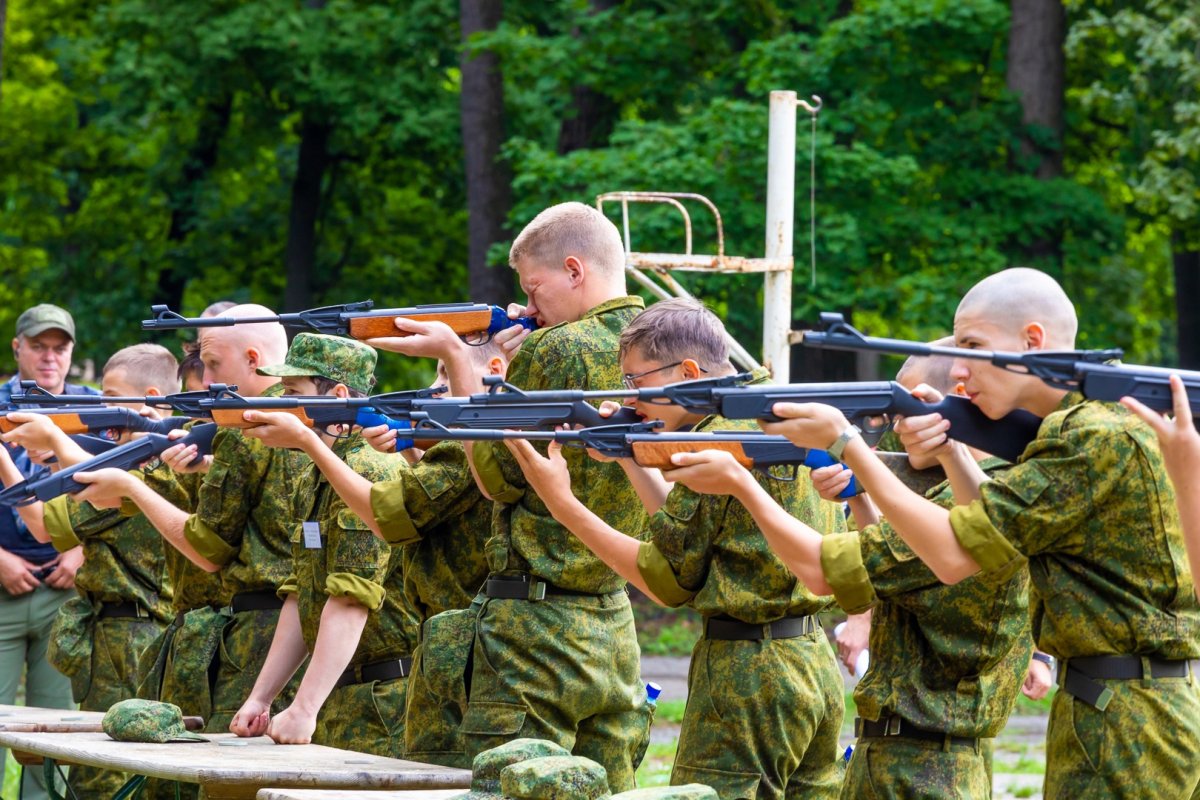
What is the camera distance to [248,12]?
1939 cm

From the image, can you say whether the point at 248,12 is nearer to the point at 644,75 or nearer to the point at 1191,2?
the point at 644,75

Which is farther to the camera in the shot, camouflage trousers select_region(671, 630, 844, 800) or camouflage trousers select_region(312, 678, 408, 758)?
camouflage trousers select_region(312, 678, 408, 758)

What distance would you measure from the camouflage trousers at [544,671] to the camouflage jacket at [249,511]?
135 cm

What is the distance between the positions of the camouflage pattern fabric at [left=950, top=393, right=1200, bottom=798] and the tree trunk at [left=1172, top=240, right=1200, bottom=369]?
19.1 meters

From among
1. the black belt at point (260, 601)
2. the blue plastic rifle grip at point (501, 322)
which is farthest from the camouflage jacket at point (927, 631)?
the black belt at point (260, 601)

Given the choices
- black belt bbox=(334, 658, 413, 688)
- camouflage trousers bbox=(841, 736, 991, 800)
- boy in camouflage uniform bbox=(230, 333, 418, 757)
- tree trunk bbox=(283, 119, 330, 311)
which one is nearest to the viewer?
camouflage trousers bbox=(841, 736, 991, 800)

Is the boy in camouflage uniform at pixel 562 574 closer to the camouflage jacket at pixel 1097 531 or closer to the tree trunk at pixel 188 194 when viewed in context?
the camouflage jacket at pixel 1097 531

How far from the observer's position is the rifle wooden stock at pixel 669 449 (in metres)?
4.38

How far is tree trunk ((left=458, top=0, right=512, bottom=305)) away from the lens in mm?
18672

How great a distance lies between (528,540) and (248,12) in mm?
15256

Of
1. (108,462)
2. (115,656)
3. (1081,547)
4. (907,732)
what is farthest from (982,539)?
(115,656)

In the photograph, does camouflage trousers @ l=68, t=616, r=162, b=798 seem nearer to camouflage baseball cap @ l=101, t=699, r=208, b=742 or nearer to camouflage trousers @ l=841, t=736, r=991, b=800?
camouflage baseball cap @ l=101, t=699, r=208, b=742

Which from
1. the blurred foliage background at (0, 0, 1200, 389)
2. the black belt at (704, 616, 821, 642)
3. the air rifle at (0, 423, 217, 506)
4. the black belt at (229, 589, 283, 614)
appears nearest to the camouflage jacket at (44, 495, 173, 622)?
the air rifle at (0, 423, 217, 506)

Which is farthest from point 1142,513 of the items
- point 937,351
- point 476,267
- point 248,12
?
point 248,12
